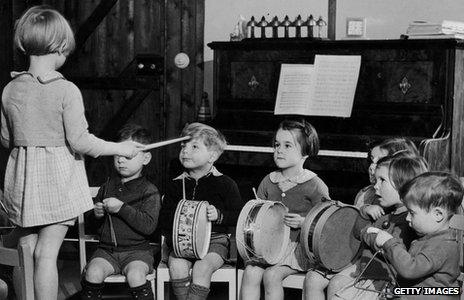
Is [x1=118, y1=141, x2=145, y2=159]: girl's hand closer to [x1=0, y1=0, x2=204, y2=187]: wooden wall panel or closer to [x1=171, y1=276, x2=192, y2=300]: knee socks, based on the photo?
[x1=171, y1=276, x2=192, y2=300]: knee socks

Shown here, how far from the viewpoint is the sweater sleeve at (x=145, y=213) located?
4.09m

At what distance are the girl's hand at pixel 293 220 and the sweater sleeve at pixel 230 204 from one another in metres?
0.26

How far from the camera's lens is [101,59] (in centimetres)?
614

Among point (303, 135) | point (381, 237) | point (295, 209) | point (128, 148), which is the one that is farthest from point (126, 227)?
point (381, 237)

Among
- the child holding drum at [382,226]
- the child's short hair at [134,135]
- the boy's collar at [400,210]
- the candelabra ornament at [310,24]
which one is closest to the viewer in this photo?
the child holding drum at [382,226]

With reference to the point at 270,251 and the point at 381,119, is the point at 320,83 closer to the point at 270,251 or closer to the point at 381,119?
the point at 381,119

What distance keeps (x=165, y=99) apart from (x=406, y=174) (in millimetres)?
2740

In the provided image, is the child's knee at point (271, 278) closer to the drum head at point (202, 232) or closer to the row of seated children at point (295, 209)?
the row of seated children at point (295, 209)

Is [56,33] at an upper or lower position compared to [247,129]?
upper

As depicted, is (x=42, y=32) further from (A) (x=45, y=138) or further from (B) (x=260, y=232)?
(B) (x=260, y=232)

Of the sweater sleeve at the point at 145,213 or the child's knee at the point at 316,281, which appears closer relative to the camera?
the child's knee at the point at 316,281

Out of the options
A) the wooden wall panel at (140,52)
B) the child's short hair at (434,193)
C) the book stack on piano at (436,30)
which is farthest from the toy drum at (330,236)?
the wooden wall panel at (140,52)

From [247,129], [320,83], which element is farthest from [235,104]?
[320,83]

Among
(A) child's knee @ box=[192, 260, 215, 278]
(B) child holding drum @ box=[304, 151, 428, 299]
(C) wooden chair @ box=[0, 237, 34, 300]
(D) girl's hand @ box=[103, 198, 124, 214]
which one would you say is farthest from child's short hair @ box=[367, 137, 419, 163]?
(C) wooden chair @ box=[0, 237, 34, 300]
